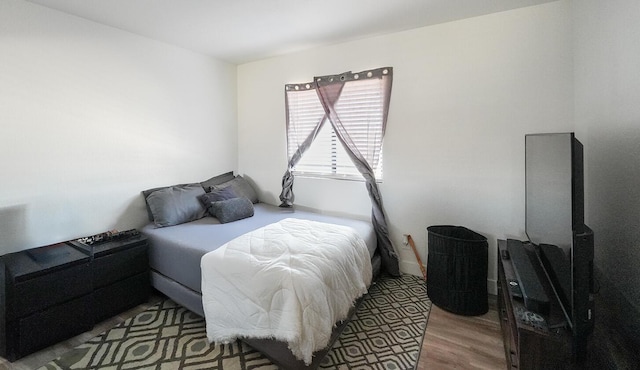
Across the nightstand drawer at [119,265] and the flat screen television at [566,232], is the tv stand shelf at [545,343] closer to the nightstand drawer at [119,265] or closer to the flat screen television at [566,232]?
the flat screen television at [566,232]

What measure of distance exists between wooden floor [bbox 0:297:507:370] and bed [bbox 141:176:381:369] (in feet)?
1.49

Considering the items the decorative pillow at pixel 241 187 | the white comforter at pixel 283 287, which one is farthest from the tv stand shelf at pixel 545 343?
the decorative pillow at pixel 241 187

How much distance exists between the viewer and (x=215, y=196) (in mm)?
2996

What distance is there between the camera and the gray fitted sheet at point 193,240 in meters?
2.05

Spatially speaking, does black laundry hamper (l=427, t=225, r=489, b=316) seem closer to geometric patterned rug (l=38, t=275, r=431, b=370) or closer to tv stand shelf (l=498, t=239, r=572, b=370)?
geometric patterned rug (l=38, t=275, r=431, b=370)

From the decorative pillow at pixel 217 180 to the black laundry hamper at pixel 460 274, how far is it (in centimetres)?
267

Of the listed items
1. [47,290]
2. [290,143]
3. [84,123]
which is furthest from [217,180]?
[47,290]

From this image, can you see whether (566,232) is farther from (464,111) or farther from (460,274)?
(464,111)

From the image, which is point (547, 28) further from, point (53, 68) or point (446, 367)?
point (53, 68)

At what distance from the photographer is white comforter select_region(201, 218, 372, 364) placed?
4.77ft

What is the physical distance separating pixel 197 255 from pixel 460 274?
210 centimetres

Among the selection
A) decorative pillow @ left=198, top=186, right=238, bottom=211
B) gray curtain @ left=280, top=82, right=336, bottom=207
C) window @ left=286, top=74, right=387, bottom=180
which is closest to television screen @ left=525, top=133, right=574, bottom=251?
window @ left=286, top=74, right=387, bottom=180

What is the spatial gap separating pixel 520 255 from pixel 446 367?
91 cm

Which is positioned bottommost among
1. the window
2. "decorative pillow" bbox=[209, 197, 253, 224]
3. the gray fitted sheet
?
the gray fitted sheet
